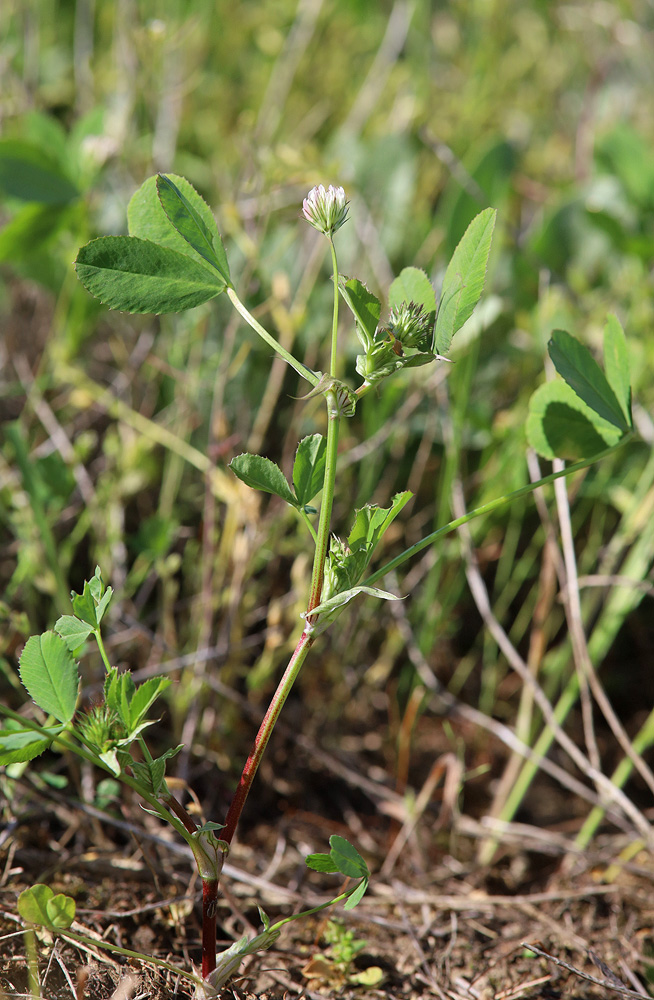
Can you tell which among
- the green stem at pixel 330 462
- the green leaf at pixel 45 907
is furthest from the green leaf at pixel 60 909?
the green stem at pixel 330 462

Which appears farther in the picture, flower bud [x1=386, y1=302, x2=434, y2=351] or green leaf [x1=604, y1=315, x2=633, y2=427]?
green leaf [x1=604, y1=315, x2=633, y2=427]

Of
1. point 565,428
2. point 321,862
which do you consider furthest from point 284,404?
point 321,862

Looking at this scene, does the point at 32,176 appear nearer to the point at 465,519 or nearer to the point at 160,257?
the point at 160,257

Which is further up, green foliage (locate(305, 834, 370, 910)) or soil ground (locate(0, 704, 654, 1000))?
green foliage (locate(305, 834, 370, 910))

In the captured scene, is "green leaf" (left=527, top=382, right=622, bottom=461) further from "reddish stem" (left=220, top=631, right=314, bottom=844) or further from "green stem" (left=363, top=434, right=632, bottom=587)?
"reddish stem" (left=220, top=631, right=314, bottom=844)

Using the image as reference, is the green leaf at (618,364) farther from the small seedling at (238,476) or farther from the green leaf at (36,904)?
the green leaf at (36,904)

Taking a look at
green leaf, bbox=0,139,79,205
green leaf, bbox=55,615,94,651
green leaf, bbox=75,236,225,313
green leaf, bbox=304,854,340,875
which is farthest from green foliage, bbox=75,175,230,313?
green leaf, bbox=0,139,79,205
